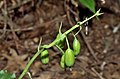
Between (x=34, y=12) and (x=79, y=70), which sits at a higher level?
(x=34, y=12)

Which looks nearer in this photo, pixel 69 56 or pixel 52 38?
pixel 69 56

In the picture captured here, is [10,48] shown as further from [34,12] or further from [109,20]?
[109,20]

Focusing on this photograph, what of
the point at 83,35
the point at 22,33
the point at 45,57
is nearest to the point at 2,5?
the point at 22,33

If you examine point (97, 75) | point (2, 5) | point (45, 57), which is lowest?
point (97, 75)

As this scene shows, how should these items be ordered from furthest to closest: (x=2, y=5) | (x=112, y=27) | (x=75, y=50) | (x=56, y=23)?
(x=112, y=27), (x=56, y=23), (x=2, y=5), (x=75, y=50)

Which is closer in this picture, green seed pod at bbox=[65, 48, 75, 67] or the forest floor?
green seed pod at bbox=[65, 48, 75, 67]

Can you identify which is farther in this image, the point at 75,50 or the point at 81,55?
the point at 81,55

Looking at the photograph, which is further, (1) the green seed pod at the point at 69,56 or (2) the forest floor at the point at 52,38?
(2) the forest floor at the point at 52,38

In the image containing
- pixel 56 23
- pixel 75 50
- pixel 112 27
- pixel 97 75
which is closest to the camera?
pixel 75 50
